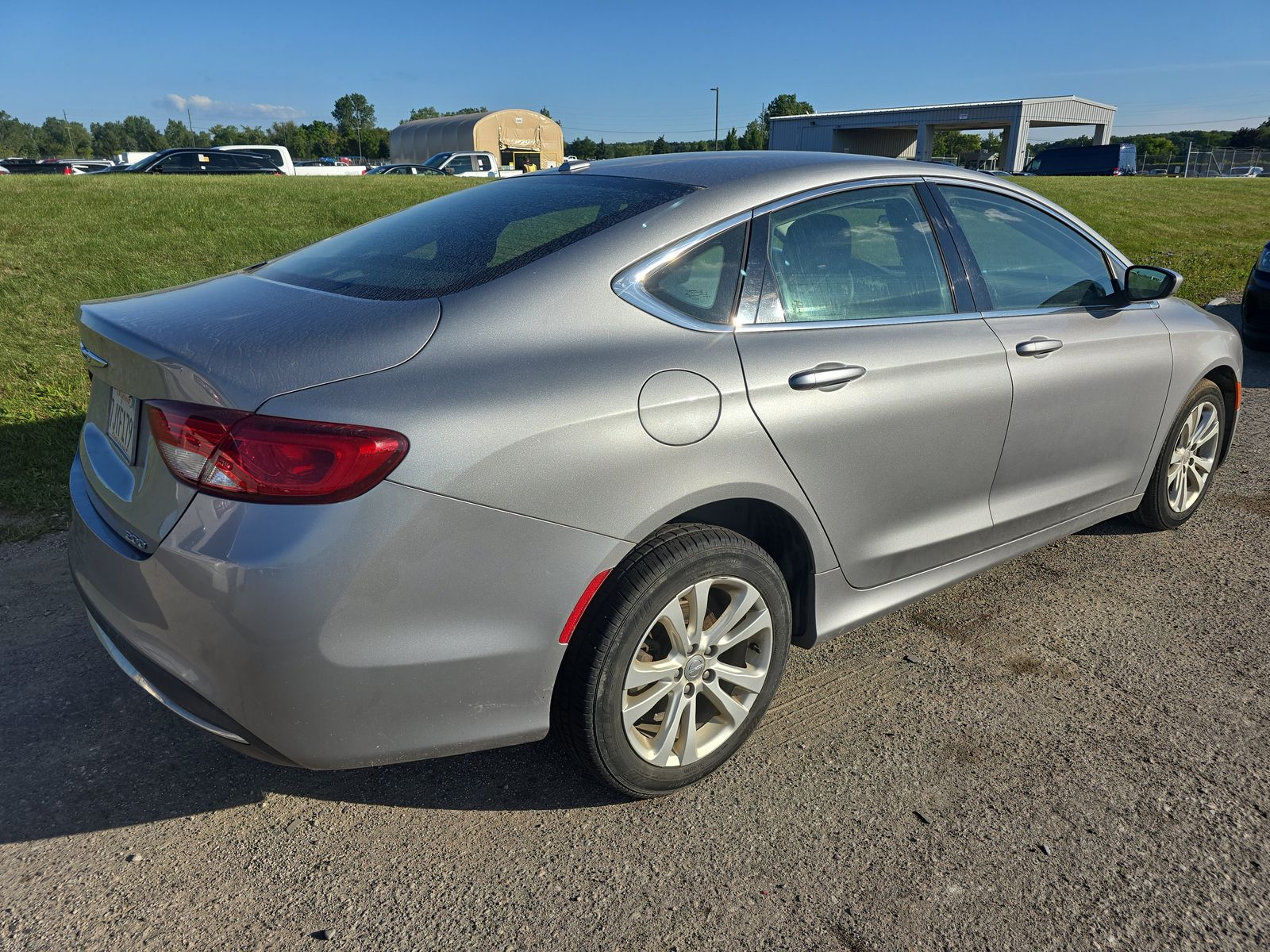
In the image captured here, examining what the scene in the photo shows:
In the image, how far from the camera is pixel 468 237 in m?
2.74

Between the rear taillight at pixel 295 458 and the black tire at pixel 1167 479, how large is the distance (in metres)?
3.60

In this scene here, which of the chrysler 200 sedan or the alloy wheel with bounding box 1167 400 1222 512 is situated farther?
the alloy wheel with bounding box 1167 400 1222 512

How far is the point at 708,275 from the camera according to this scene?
2.59m

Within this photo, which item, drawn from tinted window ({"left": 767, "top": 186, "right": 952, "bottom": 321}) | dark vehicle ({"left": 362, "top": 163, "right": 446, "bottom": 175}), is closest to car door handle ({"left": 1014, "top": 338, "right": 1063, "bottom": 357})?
tinted window ({"left": 767, "top": 186, "right": 952, "bottom": 321})

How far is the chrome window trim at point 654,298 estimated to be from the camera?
8.01 ft

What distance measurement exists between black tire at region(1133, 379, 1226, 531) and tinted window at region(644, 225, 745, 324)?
2574mm

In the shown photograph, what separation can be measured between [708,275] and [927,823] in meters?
1.61

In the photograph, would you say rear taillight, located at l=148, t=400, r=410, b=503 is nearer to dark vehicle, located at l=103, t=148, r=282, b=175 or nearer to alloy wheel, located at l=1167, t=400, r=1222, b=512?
alloy wheel, located at l=1167, t=400, r=1222, b=512

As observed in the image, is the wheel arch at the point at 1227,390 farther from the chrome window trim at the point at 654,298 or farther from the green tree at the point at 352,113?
the green tree at the point at 352,113

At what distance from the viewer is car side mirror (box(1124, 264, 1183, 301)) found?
382 cm

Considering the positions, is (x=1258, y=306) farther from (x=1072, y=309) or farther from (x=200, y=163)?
(x=200, y=163)

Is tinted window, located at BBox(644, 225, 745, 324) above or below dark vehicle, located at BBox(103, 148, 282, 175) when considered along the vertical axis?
below

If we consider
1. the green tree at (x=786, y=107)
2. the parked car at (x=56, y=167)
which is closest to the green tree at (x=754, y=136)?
the green tree at (x=786, y=107)

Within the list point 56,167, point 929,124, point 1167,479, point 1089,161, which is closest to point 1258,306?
point 1167,479
